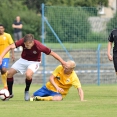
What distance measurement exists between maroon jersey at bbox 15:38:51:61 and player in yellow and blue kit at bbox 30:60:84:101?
559 mm

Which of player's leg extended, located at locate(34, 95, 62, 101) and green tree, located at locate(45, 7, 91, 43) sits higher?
player's leg extended, located at locate(34, 95, 62, 101)

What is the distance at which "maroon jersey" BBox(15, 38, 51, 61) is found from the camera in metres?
14.2

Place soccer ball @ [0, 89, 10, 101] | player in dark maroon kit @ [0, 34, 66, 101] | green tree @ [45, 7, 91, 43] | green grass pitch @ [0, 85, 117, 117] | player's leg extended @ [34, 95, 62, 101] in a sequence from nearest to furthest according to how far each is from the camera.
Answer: green grass pitch @ [0, 85, 117, 117] → player in dark maroon kit @ [0, 34, 66, 101] → player's leg extended @ [34, 95, 62, 101] → soccer ball @ [0, 89, 10, 101] → green tree @ [45, 7, 91, 43]

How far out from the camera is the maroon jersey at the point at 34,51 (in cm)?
1425

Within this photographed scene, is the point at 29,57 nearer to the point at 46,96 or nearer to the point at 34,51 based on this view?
the point at 34,51

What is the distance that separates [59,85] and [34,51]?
1033 mm

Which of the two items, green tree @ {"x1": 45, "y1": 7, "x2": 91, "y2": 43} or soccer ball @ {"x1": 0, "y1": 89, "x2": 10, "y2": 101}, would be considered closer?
soccer ball @ {"x1": 0, "y1": 89, "x2": 10, "y2": 101}

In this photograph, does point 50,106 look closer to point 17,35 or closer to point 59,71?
point 59,71

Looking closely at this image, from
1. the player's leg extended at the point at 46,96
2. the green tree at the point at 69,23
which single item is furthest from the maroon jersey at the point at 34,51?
the green tree at the point at 69,23

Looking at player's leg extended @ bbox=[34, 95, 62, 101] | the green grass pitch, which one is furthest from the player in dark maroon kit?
the green grass pitch

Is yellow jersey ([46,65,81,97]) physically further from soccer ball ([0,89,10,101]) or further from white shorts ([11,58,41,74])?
soccer ball ([0,89,10,101])

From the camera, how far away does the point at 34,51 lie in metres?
14.5

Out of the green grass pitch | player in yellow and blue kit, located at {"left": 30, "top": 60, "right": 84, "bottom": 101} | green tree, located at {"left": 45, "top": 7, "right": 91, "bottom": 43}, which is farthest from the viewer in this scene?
green tree, located at {"left": 45, "top": 7, "right": 91, "bottom": 43}

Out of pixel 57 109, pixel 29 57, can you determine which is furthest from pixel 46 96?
pixel 57 109
